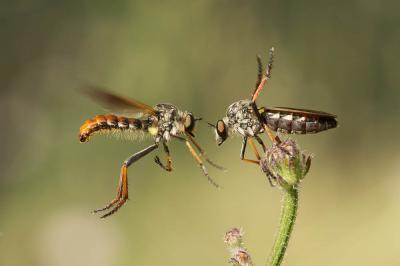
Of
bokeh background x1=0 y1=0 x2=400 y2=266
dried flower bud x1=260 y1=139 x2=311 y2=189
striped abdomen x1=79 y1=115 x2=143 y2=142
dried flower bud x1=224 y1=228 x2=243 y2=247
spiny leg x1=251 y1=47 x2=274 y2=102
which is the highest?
bokeh background x1=0 y1=0 x2=400 y2=266

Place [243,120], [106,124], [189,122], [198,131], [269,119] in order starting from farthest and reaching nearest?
[198,131]
[189,122]
[106,124]
[243,120]
[269,119]

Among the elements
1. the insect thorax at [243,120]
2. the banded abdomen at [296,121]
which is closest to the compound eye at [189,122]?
the insect thorax at [243,120]

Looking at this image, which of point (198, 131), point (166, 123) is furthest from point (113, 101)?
point (198, 131)

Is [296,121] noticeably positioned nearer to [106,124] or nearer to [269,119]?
[269,119]

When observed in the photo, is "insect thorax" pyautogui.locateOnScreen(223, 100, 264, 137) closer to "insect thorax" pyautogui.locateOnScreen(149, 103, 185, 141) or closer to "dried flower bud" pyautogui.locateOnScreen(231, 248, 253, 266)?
"insect thorax" pyautogui.locateOnScreen(149, 103, 185, 141)

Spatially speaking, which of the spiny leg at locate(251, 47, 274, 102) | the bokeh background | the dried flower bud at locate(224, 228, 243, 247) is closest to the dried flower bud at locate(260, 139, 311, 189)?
the dried flower bud at locate(224, 228, 243, 247)

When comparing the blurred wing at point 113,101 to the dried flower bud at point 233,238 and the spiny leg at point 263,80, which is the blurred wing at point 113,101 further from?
the dried flower bud at point 233,238
